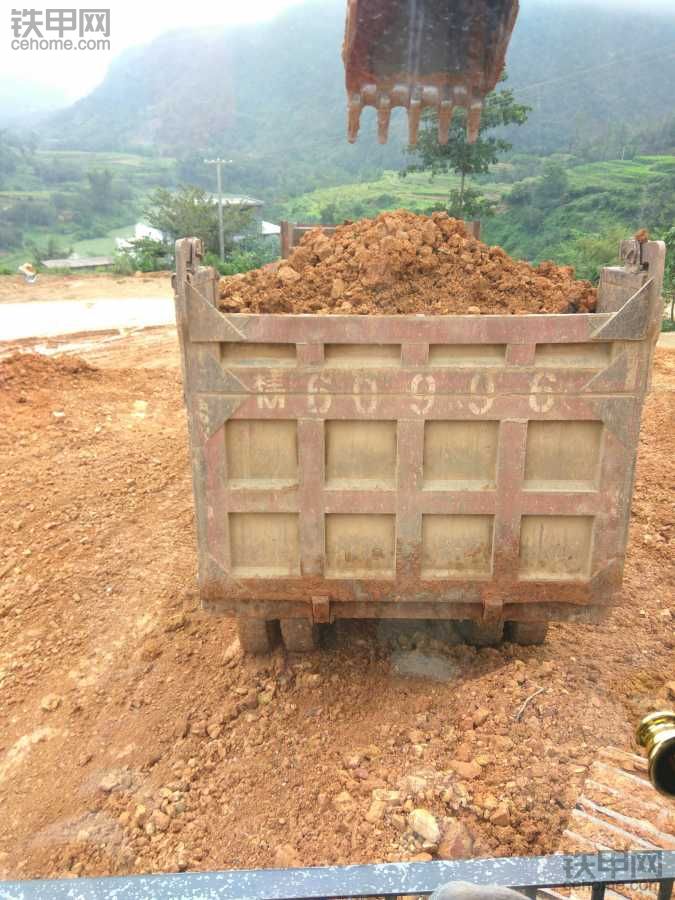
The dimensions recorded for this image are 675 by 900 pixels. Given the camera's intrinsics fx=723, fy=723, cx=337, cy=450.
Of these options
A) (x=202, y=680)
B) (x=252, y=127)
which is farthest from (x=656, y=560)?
(x=252, y=127)

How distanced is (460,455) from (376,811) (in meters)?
1.44

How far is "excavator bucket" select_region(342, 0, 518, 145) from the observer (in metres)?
5.38

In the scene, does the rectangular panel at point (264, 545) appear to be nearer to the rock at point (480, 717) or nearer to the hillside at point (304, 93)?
the rock at point (480, 717)

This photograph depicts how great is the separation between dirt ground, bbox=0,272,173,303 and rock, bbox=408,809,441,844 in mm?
18954

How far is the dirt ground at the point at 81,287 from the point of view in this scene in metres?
21.0

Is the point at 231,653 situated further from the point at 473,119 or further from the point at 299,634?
the point at 473,119

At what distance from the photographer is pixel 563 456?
121 inches

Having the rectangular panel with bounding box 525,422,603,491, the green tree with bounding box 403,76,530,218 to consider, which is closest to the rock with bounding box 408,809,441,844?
the rectangular panel with bounding box 525,422,603,491

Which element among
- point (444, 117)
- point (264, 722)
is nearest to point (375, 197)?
point (444, 117)

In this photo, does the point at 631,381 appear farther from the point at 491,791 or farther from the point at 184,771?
the point at 184,771

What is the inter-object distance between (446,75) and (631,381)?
3827 millimetres

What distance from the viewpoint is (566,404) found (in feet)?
9.70

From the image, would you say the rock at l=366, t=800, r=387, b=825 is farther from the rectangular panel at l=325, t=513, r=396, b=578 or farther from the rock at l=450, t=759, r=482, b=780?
the rectangular panel at l=325, t=513, r=396, b=578

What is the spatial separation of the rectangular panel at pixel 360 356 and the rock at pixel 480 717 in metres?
1.56
